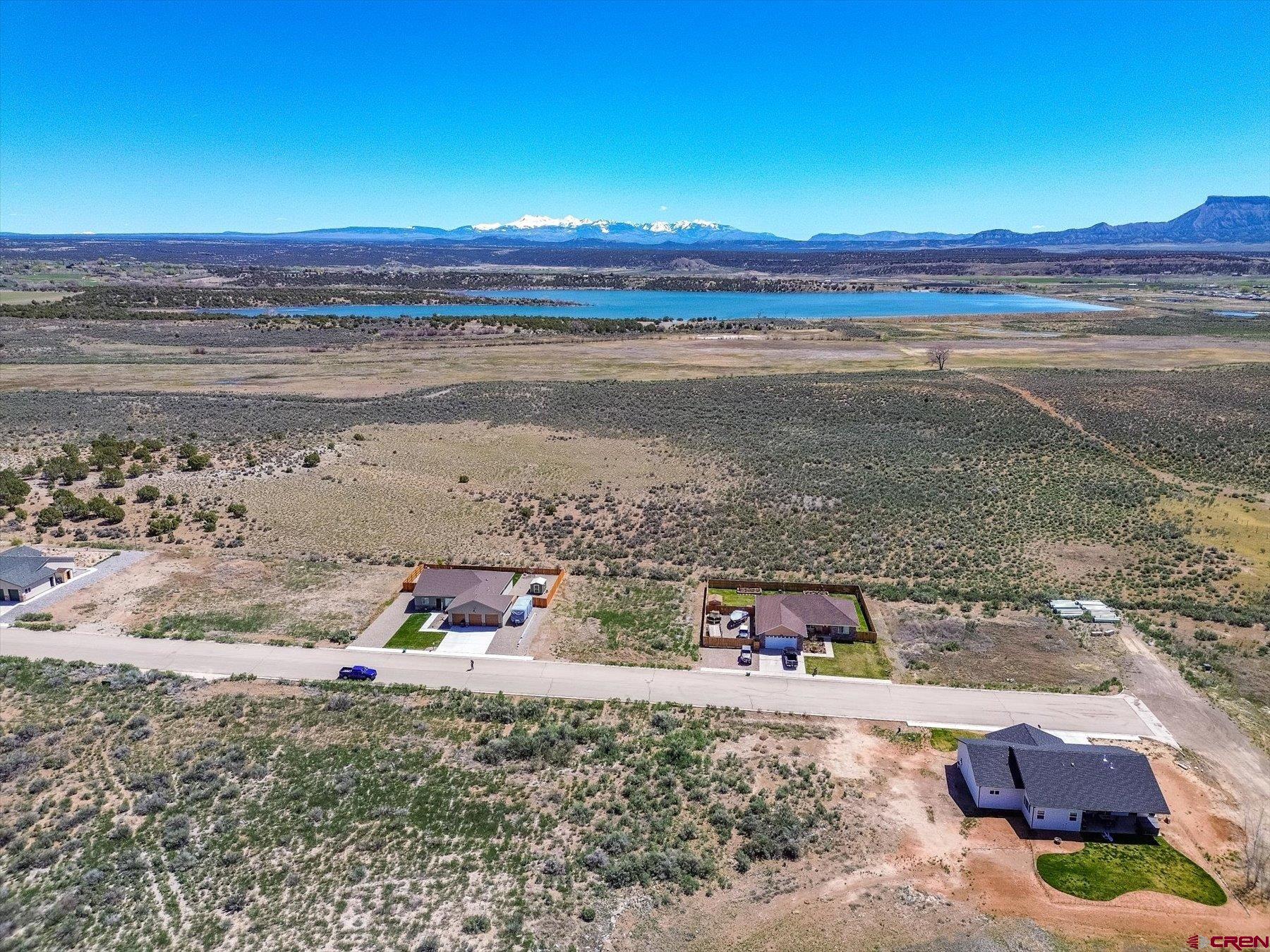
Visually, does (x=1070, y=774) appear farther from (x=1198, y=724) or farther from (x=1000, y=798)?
(x=1198, y=724)

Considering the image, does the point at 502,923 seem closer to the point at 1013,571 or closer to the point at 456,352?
the point at 1013,571

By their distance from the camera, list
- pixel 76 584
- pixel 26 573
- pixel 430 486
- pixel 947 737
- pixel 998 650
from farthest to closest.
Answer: pixel 430 486 < pixel 76 584 < pixel 26 573 < pixel 998 650 < pixel 947 737

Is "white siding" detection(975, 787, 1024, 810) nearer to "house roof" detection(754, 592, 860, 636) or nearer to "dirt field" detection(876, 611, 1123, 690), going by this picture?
"dirt field" detection(876, 611, 1123, 690)

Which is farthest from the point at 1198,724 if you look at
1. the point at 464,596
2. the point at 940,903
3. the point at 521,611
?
the point at 464,596

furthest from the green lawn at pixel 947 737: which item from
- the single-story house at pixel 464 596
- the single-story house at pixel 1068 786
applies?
the single-story house at pixel 464 596

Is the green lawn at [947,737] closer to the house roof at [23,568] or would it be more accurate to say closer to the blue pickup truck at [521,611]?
the blue pickup truck at [521,611]

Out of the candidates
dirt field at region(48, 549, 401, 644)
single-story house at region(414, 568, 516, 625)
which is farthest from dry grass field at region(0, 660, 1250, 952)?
single-story house at region(414, 568, 516, 625)
